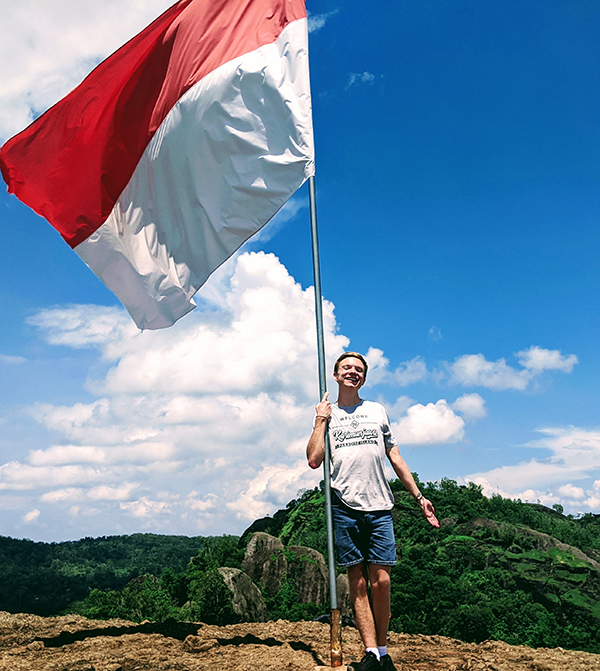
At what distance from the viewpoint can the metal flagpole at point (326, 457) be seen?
4.22 m

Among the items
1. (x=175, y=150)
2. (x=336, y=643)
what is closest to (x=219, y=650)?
(x=336, y=643)

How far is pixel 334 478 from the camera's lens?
4.29m

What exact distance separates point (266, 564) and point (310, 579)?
0.87m

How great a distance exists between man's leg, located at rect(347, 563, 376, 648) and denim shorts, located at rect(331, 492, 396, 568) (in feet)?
0.30

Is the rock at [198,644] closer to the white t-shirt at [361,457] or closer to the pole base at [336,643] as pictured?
the pole base at [336,643]

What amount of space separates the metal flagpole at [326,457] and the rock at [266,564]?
6.48 m

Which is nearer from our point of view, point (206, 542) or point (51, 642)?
point (51, 642)

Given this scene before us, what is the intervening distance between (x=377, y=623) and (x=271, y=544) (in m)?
7.00

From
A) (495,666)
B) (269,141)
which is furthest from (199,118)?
(495,666)

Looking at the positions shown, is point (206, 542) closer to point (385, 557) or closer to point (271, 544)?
point (271, 544)

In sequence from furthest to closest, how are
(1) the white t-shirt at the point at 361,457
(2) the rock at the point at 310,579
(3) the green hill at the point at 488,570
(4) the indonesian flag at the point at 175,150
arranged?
(2) the rock at the point at 310,579
(3) the green hill at the point at 488,570
(4) the indonesian flag at the point at 175,150
(1) the white t-shirt at the point at 361,457

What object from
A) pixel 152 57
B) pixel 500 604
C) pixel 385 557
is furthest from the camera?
pixel 500 604

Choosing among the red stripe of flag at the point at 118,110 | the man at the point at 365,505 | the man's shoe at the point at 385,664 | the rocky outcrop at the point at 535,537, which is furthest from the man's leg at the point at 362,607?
the rocky outcrop at the point at 535,537

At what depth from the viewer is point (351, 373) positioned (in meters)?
4.50
